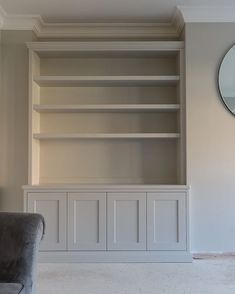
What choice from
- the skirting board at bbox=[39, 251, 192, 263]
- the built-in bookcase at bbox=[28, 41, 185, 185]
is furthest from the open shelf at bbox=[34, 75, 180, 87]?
the skirting board at bbox=[39, 251, 192, 263]

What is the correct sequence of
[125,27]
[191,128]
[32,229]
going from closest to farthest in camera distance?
[32,229], [191,128], [125,27]

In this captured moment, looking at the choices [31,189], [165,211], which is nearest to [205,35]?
[165,211]

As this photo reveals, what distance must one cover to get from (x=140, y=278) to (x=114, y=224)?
0.65 metres

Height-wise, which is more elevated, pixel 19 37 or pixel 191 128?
pixel 19 37

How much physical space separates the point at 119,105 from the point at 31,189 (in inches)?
48.9

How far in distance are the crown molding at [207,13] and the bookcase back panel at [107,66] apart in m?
0.53

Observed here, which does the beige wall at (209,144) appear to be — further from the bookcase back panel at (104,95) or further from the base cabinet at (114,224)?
A: the bookcase back panel at (104,95)

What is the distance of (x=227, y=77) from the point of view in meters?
3.76

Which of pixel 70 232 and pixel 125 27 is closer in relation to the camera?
Answer: pixel 70 232

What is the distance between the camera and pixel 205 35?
3785 mm

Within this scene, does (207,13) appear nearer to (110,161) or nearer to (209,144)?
(209,144)

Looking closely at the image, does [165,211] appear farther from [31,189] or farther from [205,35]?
[205,35]

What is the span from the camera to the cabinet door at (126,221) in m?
3.65

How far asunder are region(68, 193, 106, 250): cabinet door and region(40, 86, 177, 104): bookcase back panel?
1.12 meters
